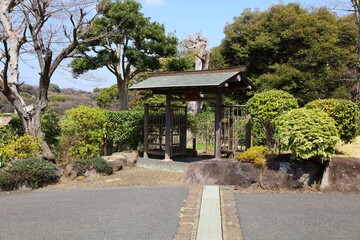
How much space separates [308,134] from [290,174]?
1050 millimetres

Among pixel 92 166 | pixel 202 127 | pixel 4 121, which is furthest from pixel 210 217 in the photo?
pixel 202 127

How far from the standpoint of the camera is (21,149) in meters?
9.76

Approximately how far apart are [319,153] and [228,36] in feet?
42.9

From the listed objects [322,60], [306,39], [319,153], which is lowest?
[319,153]

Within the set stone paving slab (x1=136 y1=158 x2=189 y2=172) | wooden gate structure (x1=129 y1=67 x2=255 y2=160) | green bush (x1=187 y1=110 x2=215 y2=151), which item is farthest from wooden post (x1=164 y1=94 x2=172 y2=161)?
green bush (x1=187 y1=110 x2=215 y2=151)

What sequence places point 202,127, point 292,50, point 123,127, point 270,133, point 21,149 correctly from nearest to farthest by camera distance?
1. point 270,133
2. point 21,149
3. point 123,127
4. point 202,127
5. point 292,50

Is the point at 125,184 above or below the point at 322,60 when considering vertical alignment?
below

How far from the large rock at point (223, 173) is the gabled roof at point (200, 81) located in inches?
86.7

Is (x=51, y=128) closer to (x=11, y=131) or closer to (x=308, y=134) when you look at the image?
(x=11, y=131)

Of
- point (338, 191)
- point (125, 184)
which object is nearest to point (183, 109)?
point (125, 184)

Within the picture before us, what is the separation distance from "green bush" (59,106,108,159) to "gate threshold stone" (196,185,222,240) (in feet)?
16.8

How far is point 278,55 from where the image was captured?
18.2 m

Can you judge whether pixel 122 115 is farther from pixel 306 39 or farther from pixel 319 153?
pixel 306 39

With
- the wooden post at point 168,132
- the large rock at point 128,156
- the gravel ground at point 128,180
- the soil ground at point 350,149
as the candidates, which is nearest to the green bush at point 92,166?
the gravel ground at point 128,180
